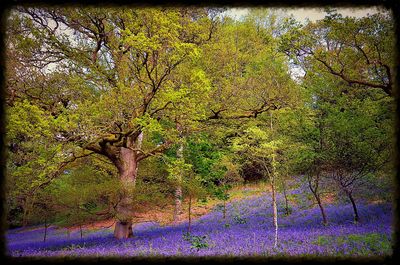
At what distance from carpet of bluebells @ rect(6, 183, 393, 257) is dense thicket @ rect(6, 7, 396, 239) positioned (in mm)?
1284

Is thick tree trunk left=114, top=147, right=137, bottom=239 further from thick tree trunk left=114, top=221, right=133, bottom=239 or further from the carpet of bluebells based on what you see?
the carpet of bluebells

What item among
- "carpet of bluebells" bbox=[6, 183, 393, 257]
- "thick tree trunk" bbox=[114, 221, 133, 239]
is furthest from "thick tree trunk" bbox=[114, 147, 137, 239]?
"carpet of bluebells" bbox=[6, 183, 393, 257]

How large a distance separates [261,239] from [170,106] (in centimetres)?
560

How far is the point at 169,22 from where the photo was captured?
24.7 ft

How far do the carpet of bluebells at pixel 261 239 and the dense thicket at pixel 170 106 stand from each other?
1.28 meters

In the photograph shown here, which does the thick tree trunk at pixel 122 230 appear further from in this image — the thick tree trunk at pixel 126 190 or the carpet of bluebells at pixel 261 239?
→ the carpet of bluebells at pixel 261 239

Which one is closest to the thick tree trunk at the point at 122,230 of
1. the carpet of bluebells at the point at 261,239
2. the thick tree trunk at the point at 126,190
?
the thick tree trunk at the point at 126,190

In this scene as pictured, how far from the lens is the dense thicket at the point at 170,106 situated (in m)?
7.65

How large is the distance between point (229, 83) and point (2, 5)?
1012 cm

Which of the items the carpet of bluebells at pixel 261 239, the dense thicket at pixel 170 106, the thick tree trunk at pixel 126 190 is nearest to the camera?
the carpet of bluebells at pixel 261 239

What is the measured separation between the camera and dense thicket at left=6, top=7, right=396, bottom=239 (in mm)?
7652
